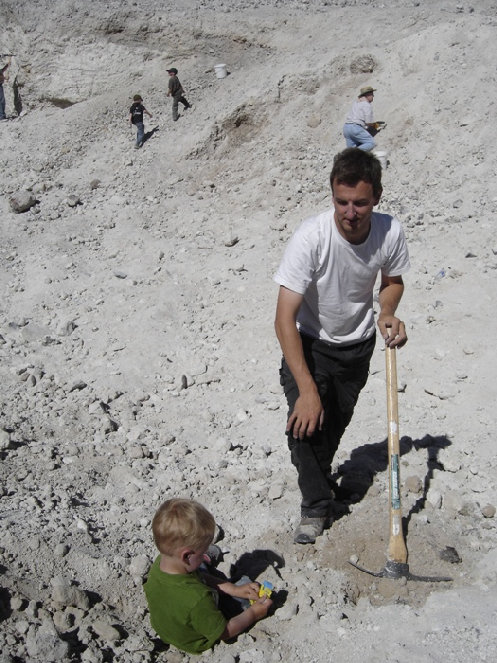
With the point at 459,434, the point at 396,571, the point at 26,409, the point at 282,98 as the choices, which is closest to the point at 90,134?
the point at 282,98

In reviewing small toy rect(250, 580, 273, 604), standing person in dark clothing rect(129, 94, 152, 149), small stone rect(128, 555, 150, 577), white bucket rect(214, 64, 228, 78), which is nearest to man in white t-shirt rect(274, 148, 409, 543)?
small toy rect(250, 580, 273, 604)

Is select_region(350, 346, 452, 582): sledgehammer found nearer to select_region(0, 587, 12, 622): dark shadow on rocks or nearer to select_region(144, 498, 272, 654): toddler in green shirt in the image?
select_region(144, 498, 272, 654): toddler in green shirt

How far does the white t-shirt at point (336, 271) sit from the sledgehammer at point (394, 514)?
29 cm

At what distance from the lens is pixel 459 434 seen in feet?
15.8

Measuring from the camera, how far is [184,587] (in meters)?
3.01

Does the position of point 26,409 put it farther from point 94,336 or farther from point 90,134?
point 90,134

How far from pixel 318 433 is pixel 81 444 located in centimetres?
234

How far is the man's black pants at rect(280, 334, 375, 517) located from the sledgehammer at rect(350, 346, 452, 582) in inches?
7.8

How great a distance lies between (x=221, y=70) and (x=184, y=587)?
11.5 meters

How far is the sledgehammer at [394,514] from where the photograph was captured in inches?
139

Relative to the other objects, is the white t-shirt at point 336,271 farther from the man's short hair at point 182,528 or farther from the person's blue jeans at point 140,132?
the person's blue jeans at point 140,132

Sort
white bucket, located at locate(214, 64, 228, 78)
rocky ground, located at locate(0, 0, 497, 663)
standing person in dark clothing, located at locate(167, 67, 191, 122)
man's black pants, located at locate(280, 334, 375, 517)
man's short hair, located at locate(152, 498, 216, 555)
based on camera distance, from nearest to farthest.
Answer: man's short hair, located at locate(152, 498, 216, 555) → rocky ground, located at locate(0, 0, 497, 663) → man's black pants, located at locate(280, 334, 375, 517) → standing person in dark clothing, located at locate(167, 67, 191, 122) → white bucket, located at locate(214, 64, 228, 78)

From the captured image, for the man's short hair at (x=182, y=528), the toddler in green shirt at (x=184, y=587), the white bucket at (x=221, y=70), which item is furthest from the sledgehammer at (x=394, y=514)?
the white bucket at (x=221, y=70)

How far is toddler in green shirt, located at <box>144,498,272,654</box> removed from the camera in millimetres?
2986
